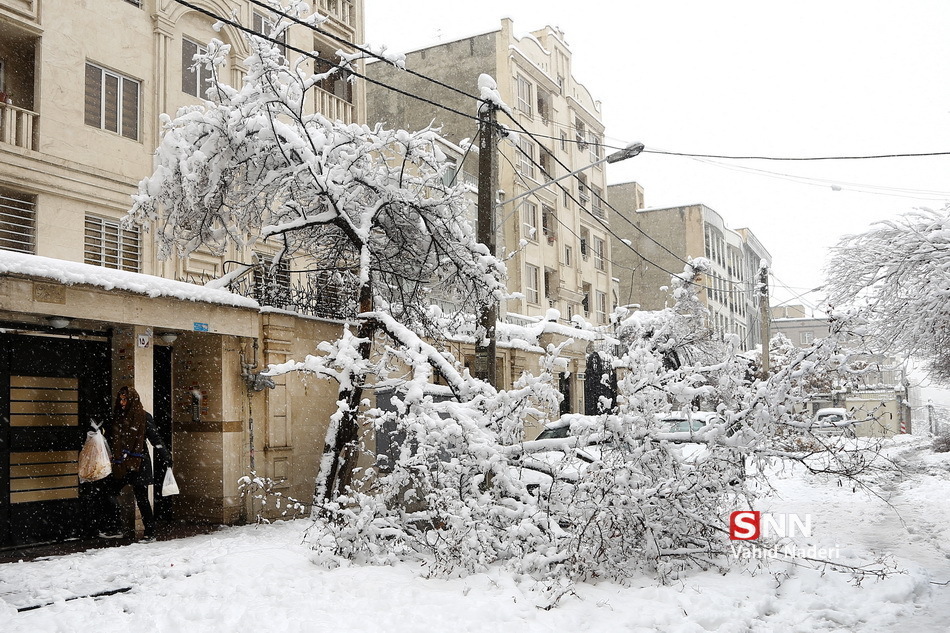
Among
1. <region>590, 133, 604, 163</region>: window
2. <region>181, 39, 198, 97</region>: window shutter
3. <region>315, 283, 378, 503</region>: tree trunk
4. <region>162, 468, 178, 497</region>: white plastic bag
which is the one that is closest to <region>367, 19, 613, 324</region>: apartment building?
<region>590, 133, 604, 163</region>: window

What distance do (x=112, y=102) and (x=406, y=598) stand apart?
40.4 ft

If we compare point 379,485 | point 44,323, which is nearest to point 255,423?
point 44,323

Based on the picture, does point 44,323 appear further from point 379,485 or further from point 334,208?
point 379,485

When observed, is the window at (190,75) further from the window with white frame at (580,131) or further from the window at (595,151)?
the window at (595,151)

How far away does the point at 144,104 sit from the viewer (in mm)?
15250

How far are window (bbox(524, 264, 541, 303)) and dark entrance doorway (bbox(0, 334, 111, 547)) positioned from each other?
20211 millimetres

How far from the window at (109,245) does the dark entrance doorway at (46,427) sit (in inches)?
165

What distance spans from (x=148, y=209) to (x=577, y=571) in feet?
25.2

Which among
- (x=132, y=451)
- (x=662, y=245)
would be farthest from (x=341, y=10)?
(x=662, y=245)

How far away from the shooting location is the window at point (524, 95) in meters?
30.6

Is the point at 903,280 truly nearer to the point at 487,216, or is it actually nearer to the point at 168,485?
the point at 487,216

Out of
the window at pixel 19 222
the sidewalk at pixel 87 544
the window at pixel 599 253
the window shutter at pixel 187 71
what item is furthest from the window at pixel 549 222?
the sidewalk at pixel 87 544

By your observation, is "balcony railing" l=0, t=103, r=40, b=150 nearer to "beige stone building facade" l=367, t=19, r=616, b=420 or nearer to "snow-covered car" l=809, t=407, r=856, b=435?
"snow-covered car" l=809, t=407, r=856, b=435

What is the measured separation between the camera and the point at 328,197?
32.0 ft
